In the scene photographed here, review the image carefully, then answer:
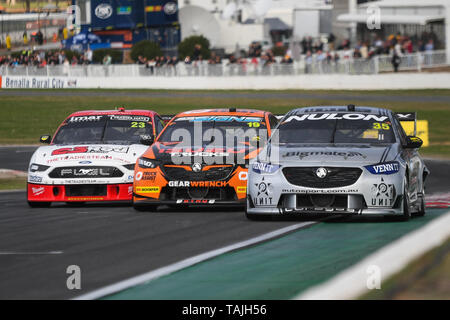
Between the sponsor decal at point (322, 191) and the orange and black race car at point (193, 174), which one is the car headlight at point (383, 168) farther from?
the orange and black race car at point (193, 174)

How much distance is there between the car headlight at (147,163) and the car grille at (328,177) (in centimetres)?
243

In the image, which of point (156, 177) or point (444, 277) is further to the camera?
point (156, 177)

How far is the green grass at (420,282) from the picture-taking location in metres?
6.03

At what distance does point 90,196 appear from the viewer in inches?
538

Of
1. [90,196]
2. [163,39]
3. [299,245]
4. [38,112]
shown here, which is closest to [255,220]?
[299,245]

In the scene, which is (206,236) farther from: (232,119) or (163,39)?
(163,39)

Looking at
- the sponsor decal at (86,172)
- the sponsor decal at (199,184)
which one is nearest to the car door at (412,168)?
the sponsor decal at (199,184)

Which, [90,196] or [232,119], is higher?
[232,119]

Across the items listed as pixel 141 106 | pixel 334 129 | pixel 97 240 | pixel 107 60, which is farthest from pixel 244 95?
pixel 97 240

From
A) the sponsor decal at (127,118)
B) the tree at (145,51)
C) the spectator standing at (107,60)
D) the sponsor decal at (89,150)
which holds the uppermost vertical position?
the tree at (145,51)

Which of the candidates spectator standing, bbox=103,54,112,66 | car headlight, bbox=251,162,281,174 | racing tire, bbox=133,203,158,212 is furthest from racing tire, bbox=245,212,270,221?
spectator standing, bbox=103,54,112,66

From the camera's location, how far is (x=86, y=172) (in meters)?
13.7
